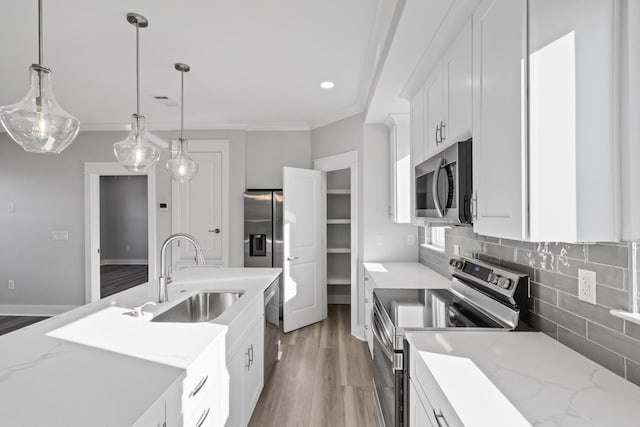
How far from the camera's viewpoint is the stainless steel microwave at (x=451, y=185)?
1543 mm

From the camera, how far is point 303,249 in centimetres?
427

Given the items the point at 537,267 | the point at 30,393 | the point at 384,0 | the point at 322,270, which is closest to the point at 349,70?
the point at 384,0

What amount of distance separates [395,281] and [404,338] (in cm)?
110

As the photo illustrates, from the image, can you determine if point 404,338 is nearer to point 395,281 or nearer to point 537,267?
point 537,267

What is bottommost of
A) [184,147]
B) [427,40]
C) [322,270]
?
[322,270]

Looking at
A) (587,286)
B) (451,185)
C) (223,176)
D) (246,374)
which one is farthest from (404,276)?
(223,176)

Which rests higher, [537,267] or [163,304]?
[537,267]

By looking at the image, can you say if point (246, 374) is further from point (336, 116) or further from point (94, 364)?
point (336, 116)

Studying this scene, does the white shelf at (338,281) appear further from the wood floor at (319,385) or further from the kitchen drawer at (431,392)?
the kitchen drawer at (431,392)

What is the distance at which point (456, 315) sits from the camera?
5.73 feet

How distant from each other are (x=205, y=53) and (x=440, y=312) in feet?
8.19

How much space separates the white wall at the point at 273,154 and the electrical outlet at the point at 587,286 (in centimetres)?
378

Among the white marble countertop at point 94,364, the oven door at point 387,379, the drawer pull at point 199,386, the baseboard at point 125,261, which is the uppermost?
the white marble countertop at point 94,364

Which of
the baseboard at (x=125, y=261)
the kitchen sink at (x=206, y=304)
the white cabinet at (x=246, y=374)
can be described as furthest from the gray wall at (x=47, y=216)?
the baseboard at (x=125, y=261)
